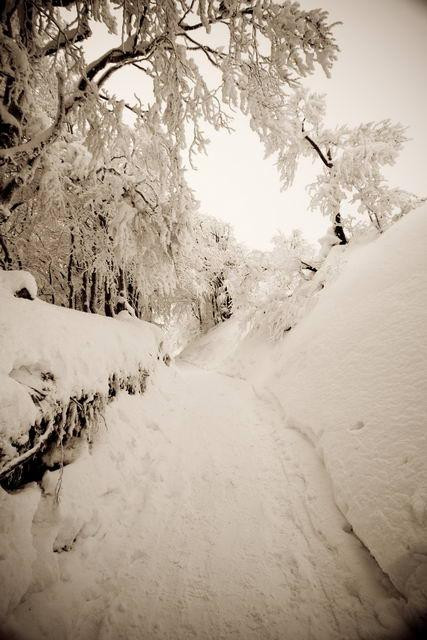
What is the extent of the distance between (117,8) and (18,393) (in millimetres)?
3936

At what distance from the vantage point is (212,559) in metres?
2.61

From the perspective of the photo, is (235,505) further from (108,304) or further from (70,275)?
(70,275)

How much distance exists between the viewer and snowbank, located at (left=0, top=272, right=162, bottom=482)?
8.26ft

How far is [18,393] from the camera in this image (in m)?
2.56

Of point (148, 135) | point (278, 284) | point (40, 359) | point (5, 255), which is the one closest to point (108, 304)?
point (5, 255)

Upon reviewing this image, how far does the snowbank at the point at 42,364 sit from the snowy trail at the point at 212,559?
2.29 ft

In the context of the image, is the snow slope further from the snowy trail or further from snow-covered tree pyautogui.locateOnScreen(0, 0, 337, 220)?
snow-covered tree pyautogui.locateOnScreen(0, 0, 337, 220)

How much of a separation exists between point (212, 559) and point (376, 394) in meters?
2.55

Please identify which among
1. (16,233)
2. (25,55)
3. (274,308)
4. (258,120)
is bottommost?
(274,308)

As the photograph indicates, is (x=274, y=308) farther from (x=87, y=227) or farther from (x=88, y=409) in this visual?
(x=88, y=409)

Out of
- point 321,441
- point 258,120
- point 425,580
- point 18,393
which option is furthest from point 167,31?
point 425,580

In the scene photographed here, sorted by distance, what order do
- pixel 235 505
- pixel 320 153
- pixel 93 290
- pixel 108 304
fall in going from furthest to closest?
pixel 320 153
pixel 108 304
pixel 93 290
pixel 235 505

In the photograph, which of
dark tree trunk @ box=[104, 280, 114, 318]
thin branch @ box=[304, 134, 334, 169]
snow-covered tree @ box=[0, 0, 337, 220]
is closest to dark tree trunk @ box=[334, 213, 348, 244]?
thin branch @ box=[304, 134, 334, 169]

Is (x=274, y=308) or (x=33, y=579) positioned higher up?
(x=274, y=308)
